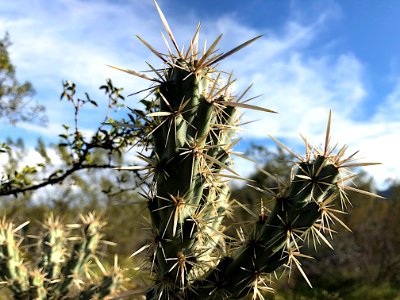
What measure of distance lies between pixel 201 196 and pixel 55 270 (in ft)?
7.97

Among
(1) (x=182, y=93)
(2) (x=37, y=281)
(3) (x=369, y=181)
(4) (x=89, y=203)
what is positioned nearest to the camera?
(1) (x=182, y=93)

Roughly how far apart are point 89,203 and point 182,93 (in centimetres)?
1546

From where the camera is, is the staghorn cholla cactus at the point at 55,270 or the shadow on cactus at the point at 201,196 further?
the staghorn cholla cactus at the point at 55,270

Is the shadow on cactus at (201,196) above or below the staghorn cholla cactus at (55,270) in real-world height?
above

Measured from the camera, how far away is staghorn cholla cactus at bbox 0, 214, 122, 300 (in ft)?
11.7

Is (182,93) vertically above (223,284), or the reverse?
(182,93)

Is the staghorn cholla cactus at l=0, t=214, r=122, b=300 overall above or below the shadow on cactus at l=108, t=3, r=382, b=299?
below

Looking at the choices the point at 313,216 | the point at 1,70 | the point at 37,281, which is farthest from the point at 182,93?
the point at 1,70

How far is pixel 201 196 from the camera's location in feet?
6.74

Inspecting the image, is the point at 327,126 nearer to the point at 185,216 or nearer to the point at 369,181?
the point at 185,216

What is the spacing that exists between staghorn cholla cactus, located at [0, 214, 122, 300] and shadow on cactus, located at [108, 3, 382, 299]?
158 cm

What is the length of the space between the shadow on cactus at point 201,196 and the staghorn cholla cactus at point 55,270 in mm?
1576

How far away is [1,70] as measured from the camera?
19.0 ft

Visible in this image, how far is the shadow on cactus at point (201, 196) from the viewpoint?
6.20ft
